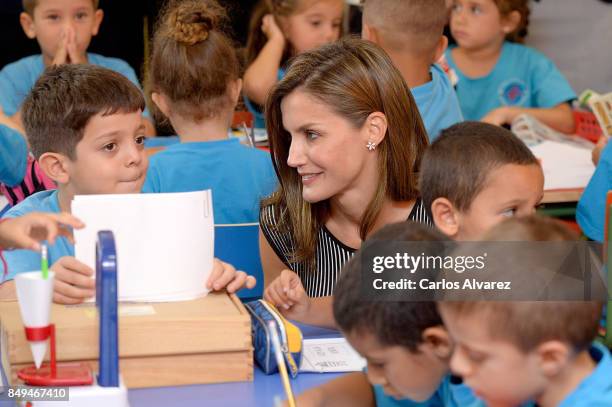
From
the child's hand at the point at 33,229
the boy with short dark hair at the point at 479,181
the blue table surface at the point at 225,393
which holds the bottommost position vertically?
the blue table surface at the point at 225,393

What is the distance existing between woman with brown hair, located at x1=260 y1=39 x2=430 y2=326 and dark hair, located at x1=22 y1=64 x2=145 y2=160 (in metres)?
0.34

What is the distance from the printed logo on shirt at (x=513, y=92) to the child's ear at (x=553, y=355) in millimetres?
3275

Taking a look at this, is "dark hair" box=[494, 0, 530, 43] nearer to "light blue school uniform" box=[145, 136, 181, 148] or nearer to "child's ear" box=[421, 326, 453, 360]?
"light blue school uniform" box=[145, 136, 181, 148]

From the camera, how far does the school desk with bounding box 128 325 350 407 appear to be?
144 centimetres

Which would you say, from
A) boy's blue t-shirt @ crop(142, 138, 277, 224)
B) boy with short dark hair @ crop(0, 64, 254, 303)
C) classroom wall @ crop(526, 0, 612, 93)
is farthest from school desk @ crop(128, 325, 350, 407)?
classroom wall @ crop(526, 0, 612, 93)

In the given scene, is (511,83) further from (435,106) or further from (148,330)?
(148,330)

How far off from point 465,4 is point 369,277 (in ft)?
10.6

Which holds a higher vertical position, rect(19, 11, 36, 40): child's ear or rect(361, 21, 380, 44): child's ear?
rect(361, 21, 380, 44): child's ear

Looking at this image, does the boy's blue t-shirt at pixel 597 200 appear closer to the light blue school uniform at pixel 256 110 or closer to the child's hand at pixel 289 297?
the child's hand at pixel 289 297

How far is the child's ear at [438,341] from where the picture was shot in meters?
1.16

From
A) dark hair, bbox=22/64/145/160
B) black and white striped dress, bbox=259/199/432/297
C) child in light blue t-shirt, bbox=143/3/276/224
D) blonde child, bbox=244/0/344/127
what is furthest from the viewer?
blonde child, bbox=244/0/344/127

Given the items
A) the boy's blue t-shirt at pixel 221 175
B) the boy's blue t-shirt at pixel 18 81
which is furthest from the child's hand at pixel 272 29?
the boy's blue t-shirt at pixel 221 175

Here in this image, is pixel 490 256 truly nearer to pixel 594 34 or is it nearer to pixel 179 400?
pixel 179 400

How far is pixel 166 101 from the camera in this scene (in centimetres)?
278
